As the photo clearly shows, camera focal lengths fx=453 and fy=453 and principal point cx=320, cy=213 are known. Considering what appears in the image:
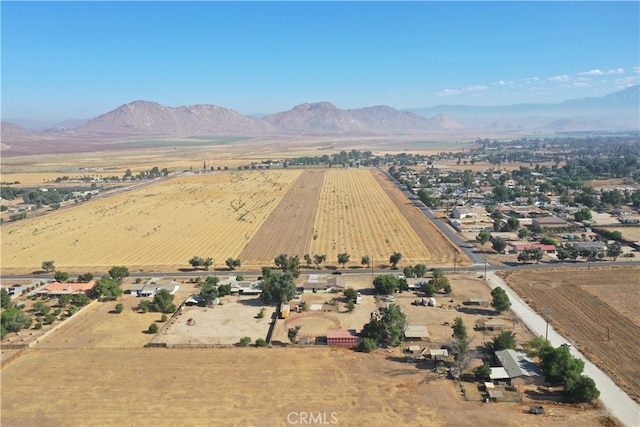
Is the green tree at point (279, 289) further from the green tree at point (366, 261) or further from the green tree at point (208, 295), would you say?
the green tree at point (366, 261)

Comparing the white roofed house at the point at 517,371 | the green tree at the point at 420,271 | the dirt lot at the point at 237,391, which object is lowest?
the dirt lot at the point at 237,391

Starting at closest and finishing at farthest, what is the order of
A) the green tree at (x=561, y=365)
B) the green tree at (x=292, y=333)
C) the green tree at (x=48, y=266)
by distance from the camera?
the green tree at (x=561, y=365) → the green tree at (x=292, y=333) → the green tree at (x=48, y=266)

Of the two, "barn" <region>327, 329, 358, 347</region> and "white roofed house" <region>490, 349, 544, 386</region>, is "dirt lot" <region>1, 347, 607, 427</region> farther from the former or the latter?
"white roofed house" <region>490, 349, 544, 386</region>

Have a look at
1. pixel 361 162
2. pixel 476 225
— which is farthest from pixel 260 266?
pixel 361 162

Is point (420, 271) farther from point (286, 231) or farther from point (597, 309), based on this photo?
point (286, 231)

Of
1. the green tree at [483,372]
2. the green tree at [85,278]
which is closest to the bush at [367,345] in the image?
the green tree at [483,372]

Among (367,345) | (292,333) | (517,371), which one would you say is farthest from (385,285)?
(517,371)
